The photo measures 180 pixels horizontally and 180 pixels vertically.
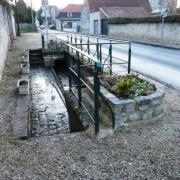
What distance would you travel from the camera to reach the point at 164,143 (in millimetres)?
3781

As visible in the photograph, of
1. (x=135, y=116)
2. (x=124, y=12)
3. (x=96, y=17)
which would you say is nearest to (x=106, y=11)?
(x=124, y=12)

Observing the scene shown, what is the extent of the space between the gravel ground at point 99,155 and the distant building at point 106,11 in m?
29.9

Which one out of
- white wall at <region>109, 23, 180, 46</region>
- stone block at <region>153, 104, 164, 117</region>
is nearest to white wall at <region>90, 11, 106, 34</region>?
white wall at <region>109, 23, 180, 46</region>

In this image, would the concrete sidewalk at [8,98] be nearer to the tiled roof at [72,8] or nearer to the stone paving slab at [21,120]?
the stone paving slab at [21,120]

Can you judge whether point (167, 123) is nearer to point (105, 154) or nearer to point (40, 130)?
point (105, 154)

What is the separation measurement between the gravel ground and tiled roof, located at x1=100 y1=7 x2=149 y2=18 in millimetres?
30389

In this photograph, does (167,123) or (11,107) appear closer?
(167,123)

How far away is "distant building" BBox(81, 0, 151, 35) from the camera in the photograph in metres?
33.9

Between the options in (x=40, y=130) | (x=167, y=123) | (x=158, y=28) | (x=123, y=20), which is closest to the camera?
(x=167, y=123)

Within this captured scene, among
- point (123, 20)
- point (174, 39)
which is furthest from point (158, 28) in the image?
point (123, 20)

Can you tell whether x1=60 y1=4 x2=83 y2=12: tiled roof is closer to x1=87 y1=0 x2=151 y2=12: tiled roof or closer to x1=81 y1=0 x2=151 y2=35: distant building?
x1=81 y1=0 x2=151 y2=35: distant building

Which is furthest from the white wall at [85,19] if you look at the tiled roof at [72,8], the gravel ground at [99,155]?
the gravel ground at [99,155]

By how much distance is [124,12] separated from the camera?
34250 millimetres

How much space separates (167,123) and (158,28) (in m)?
17.8
